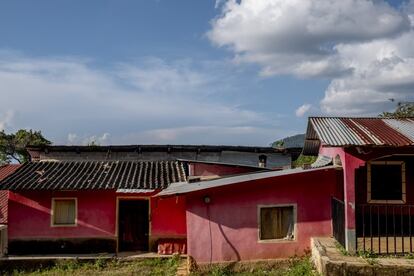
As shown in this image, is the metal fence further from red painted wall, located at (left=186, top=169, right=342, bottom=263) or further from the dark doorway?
the dark doorway

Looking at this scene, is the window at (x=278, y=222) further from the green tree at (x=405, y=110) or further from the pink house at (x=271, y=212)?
the green tree at (x=405, y=110)

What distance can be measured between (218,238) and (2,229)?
31.1 ft

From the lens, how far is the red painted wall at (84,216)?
16.9 meters

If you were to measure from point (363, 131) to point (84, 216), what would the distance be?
10.6 meters

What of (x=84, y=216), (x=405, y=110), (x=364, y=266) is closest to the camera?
(x=364, y=266)

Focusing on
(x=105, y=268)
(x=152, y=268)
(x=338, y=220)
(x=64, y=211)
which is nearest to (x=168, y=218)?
(x=152, y=268)

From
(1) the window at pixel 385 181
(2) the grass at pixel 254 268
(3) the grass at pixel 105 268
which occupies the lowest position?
(3) the grass at pixel 105 268

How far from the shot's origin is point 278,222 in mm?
13008

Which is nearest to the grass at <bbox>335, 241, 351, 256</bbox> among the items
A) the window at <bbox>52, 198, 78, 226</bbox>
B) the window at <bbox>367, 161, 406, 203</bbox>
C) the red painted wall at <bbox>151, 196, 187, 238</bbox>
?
the window at <bbox>367, 161, 406, 203</bbox>

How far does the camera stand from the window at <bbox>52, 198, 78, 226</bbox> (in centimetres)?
1705

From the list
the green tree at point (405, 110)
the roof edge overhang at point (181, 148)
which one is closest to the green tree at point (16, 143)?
the roof edge overhang at point (181, 148)

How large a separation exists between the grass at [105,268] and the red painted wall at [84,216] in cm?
178

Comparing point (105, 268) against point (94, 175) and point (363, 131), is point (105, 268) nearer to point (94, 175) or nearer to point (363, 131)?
point (94, 175)

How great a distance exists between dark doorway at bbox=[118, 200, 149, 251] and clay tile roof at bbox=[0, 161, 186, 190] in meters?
0.99
